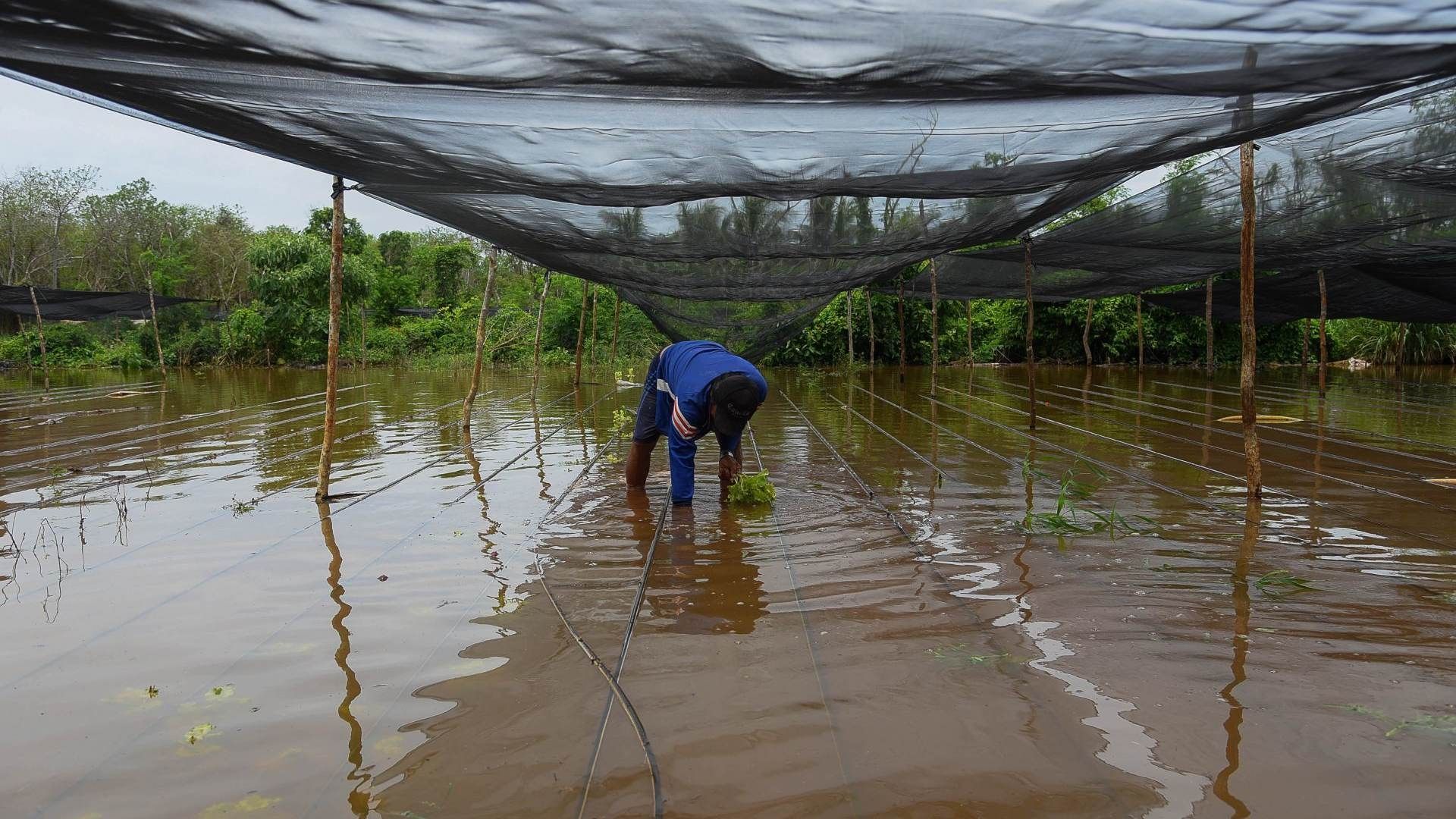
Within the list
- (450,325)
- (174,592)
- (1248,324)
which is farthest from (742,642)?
(450,325)

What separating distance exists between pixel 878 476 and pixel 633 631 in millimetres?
3477

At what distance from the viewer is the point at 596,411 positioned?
11547 millimetres

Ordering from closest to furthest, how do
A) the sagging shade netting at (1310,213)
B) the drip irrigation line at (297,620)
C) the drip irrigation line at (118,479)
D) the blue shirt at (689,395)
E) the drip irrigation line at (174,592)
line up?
the drip irrigation line at (297,620), the drip irrigation line at (174,592), the blue shirt at (689,395), the drip irrigation line at (118,479), the sagging shade netting at (1310,213)

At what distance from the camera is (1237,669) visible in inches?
115

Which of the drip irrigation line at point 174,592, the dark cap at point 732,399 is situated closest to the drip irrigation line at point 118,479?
the drip irrigation line at point 174,592

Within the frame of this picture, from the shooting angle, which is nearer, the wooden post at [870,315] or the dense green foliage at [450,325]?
the wooden post at [870,315]

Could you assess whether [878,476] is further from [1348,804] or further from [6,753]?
[6,753]

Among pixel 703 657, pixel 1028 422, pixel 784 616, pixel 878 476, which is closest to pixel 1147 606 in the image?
pixel 784 616

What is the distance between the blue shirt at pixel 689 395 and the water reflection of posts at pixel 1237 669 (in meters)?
2.33

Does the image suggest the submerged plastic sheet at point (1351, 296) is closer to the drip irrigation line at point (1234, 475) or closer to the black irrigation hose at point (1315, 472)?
the black irrigation hose at point (1315, 472)

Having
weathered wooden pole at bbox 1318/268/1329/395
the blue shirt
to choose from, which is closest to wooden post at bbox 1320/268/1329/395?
weathered wooden pole at bbox 1318/268/1329/395

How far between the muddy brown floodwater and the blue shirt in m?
0.30

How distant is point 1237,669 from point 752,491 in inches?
115

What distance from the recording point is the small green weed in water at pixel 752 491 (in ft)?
17.8
